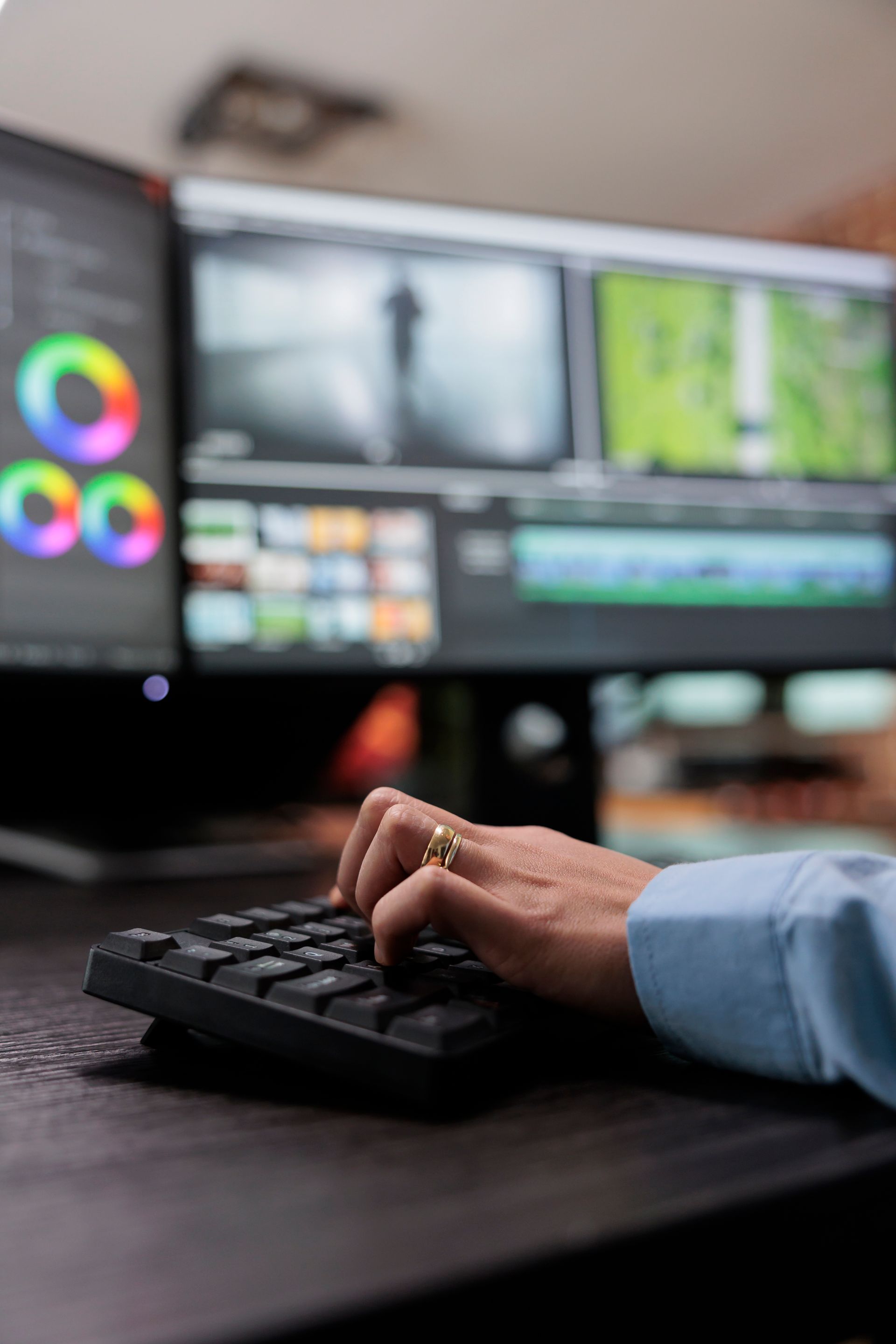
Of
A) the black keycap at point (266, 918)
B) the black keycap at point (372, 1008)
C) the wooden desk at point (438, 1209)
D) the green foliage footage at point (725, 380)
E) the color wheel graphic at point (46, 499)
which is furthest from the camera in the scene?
the green foliage footage at point (725, 380)

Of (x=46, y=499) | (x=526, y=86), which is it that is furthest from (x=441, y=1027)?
(x=526, y=86)

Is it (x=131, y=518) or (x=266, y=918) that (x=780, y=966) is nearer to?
(x=266, y=918)

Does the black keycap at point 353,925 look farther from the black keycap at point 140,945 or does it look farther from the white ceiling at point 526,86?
the white ceiling at point 526,86

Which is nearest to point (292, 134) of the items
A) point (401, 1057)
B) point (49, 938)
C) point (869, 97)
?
point (869, 97)

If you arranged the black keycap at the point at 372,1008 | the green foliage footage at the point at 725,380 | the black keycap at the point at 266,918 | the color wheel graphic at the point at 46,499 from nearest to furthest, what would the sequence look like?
the black keycap at the point at 372,1008 < the black keycap at the point at 266,918 < the color wheel graphic at the point at 46,499 < the green foliage footage at the point at 725,380

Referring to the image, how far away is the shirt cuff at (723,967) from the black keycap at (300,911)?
0.15 metres

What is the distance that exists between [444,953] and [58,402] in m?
0.57

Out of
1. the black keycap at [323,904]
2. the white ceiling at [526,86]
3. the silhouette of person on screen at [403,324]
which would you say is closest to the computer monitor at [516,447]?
the silhouette of person on screen at [403,324]

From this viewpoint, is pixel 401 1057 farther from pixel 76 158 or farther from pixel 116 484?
pixel 76 158

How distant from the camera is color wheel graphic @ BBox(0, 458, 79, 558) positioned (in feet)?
2.37

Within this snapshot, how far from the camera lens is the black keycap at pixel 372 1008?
277 mm

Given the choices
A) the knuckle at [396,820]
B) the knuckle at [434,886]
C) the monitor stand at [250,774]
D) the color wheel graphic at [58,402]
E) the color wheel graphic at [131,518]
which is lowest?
the monitor stand at [250,774]

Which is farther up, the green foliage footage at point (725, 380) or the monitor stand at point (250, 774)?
the green foliage footage at point (725, 380)

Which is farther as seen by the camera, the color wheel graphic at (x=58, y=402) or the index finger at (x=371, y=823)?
the color wheel graphic at (x=58, y=402)
